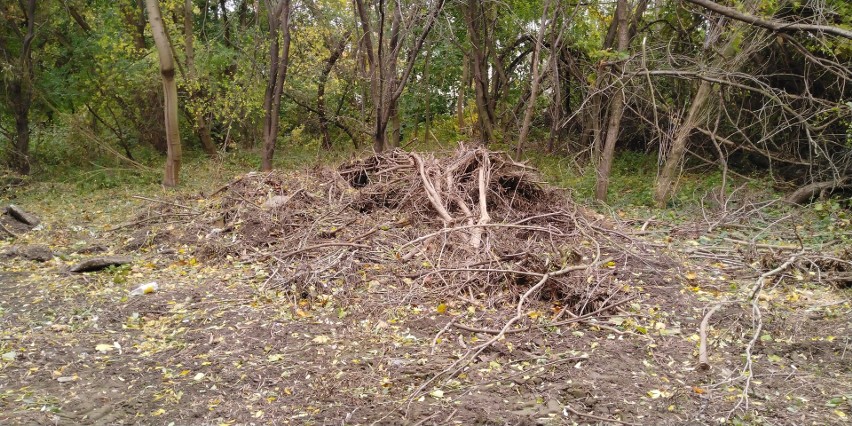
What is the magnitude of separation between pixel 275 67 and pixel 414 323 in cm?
860

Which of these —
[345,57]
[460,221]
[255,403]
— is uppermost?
[345,57]

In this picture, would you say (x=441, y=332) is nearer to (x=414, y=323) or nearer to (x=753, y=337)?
(x=414, y=323)

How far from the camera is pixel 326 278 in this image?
16.7 feet

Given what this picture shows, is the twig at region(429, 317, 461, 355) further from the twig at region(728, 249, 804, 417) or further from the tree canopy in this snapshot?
the tree canopy

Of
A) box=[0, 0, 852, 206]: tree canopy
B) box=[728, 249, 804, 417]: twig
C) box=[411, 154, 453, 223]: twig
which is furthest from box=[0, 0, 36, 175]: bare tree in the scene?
box=[728, 249, 804, 417]: twig

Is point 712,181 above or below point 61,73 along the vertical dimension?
below

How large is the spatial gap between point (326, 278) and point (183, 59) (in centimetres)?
1033

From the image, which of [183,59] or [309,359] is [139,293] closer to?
[309,359]

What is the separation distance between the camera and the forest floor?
3.40m

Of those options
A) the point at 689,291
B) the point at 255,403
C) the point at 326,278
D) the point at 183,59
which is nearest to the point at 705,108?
the point at 689,291

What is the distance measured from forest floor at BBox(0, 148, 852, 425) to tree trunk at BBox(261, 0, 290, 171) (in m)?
5.22

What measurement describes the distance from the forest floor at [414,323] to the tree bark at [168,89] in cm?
383

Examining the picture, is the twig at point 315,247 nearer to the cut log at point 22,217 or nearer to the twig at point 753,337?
the twig at point 753,337

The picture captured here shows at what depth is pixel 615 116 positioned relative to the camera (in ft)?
29.6
